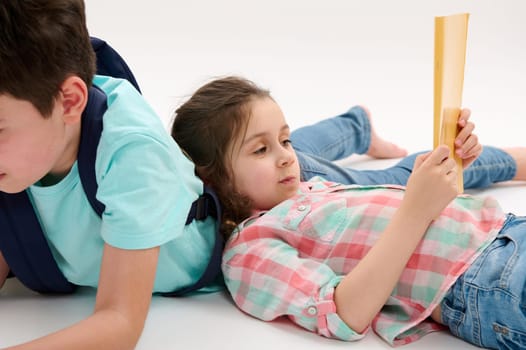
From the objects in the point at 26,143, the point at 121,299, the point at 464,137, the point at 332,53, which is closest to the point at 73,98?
the point at 26,143

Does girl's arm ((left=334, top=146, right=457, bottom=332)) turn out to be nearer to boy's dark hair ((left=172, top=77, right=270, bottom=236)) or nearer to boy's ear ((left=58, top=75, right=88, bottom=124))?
boy's dark hair ((left=172, top=77, right=270, bottom=236))

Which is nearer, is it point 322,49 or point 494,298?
point 494,298

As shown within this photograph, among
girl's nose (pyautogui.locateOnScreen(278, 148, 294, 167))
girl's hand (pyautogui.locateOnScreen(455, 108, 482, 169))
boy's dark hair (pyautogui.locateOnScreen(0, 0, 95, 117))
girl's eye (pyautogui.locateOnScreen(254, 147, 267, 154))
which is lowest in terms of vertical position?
girl's nose (pyautogui.locateOnScreen(278, 148, 294, 167))

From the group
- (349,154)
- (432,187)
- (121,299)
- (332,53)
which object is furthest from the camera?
(332,53)

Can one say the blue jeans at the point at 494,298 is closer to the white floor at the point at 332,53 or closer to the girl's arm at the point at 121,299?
the girl's arm at the point at 121,299

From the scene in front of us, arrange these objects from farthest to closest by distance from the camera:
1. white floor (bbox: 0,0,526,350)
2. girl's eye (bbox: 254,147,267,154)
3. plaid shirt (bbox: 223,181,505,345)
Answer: white floor (bbox: 0,0,526,350), girl's eye (bbox: 254,147,267,154), plaid shirt (bbox: 223,181,505,345)

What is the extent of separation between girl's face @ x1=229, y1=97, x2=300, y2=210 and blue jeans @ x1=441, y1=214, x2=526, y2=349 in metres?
0.36

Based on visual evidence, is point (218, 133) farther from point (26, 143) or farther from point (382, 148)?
point (382, 148)

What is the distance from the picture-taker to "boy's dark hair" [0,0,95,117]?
98cm

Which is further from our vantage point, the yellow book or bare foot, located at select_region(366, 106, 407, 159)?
bare foot, located at select_region(366, 106, 407, 159)

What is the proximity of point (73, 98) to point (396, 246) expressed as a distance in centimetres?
52

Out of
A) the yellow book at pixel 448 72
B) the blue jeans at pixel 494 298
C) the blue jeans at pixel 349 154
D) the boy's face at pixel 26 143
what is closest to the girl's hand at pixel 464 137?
the yellow book at pixel 448 72

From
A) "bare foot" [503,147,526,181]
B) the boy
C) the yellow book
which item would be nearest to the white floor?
"bare foot" [503,147,526,181]

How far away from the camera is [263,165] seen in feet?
4.61
